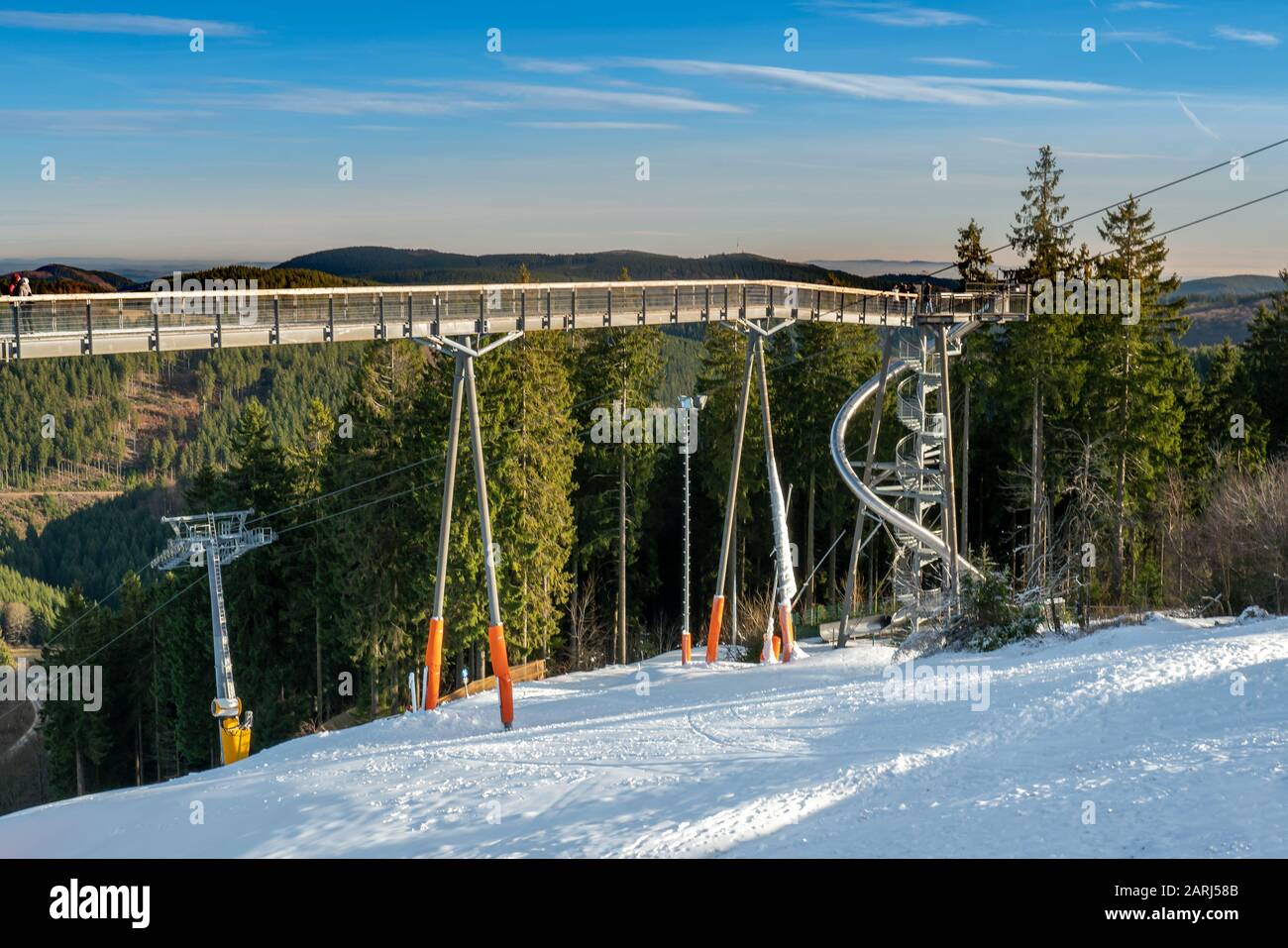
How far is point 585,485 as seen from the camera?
45.7m

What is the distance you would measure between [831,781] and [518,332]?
43.9ft

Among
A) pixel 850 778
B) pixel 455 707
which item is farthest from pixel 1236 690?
pixel 455 707

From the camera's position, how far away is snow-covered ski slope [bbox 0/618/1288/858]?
36.7 ft

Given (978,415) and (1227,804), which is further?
(978,415)

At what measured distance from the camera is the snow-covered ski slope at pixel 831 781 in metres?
11.2

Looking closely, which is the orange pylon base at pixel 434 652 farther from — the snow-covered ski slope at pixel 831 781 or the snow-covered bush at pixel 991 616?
the snow-covered bush at pixel 991 616

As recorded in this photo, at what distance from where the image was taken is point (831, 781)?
13.0 m

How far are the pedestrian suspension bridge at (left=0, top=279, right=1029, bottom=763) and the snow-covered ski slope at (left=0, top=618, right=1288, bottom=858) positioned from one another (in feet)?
17.0

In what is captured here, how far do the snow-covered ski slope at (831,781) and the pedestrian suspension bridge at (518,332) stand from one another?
17.0ft

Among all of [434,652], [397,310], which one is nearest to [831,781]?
[434,652]

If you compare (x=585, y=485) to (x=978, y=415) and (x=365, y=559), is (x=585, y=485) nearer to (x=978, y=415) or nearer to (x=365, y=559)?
(x=365, y=559)

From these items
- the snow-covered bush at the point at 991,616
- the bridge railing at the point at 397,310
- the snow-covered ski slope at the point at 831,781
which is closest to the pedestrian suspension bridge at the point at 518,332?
the bridge railing at the point at 397,310
